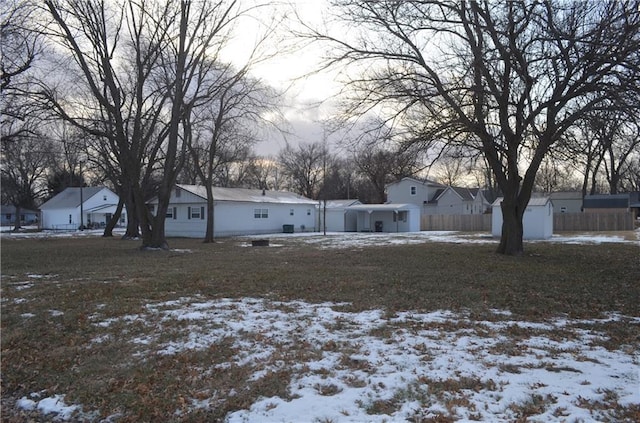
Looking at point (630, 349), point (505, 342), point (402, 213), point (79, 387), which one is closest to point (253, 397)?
point (79, 387)

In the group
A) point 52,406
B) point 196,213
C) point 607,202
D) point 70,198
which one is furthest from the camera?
point 70,198

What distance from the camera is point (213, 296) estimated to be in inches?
342

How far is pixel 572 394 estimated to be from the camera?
411cm

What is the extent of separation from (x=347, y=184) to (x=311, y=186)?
5330 mm

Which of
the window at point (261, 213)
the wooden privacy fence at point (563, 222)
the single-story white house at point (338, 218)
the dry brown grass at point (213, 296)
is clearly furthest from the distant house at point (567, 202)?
the dry brown grass at point (213, 296)

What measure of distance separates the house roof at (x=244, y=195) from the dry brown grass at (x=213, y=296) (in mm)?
17522

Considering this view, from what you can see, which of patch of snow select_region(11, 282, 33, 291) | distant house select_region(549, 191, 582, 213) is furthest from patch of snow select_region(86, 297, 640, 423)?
distant house select_region(549, 191, 582, 213)

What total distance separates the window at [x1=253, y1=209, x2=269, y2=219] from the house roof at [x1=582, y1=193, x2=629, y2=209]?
114 feet

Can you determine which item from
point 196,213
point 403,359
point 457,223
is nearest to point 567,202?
point 457,223

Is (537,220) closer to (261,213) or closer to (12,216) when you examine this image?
(261,213)

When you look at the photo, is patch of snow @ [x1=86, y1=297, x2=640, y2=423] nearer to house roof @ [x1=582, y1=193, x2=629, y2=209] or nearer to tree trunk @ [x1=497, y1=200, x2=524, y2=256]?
tree trunk @ [x1=497, y1=200, x2=524, y2=256]

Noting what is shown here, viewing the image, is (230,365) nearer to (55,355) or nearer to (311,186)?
(55,355)

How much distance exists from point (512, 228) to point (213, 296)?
12818 mm

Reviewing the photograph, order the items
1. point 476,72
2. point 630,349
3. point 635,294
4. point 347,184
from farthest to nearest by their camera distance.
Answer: point 347,184 → point 476,72 → point 635,294 → point 630,349
